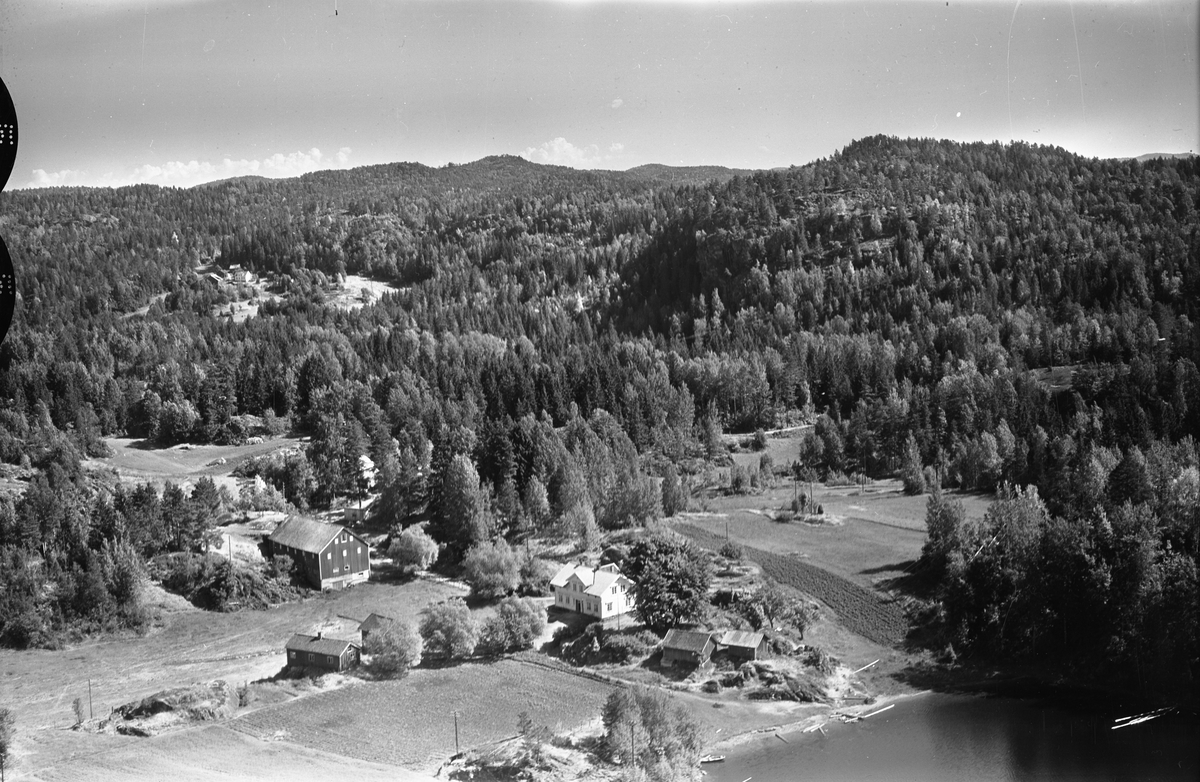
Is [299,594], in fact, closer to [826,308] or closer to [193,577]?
[193,577]

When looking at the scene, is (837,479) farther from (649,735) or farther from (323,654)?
(649,735)

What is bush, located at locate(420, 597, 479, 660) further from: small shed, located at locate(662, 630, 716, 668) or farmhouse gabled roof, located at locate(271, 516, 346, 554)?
farmhouse gabled roof, located at locate(271, 516, 346, 554)

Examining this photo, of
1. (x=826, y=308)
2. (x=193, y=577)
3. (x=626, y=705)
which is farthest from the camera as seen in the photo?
(x=826, y=308)

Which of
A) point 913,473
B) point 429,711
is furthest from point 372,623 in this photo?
point 913,473

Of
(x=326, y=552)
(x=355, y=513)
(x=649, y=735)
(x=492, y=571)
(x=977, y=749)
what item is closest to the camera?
(x=649, y=735)

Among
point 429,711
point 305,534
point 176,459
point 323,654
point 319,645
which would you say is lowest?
point 429,711

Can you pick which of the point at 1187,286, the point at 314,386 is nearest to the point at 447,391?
the point at 314,386

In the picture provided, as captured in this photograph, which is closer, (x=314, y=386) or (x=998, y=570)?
(x=998, y=570)
